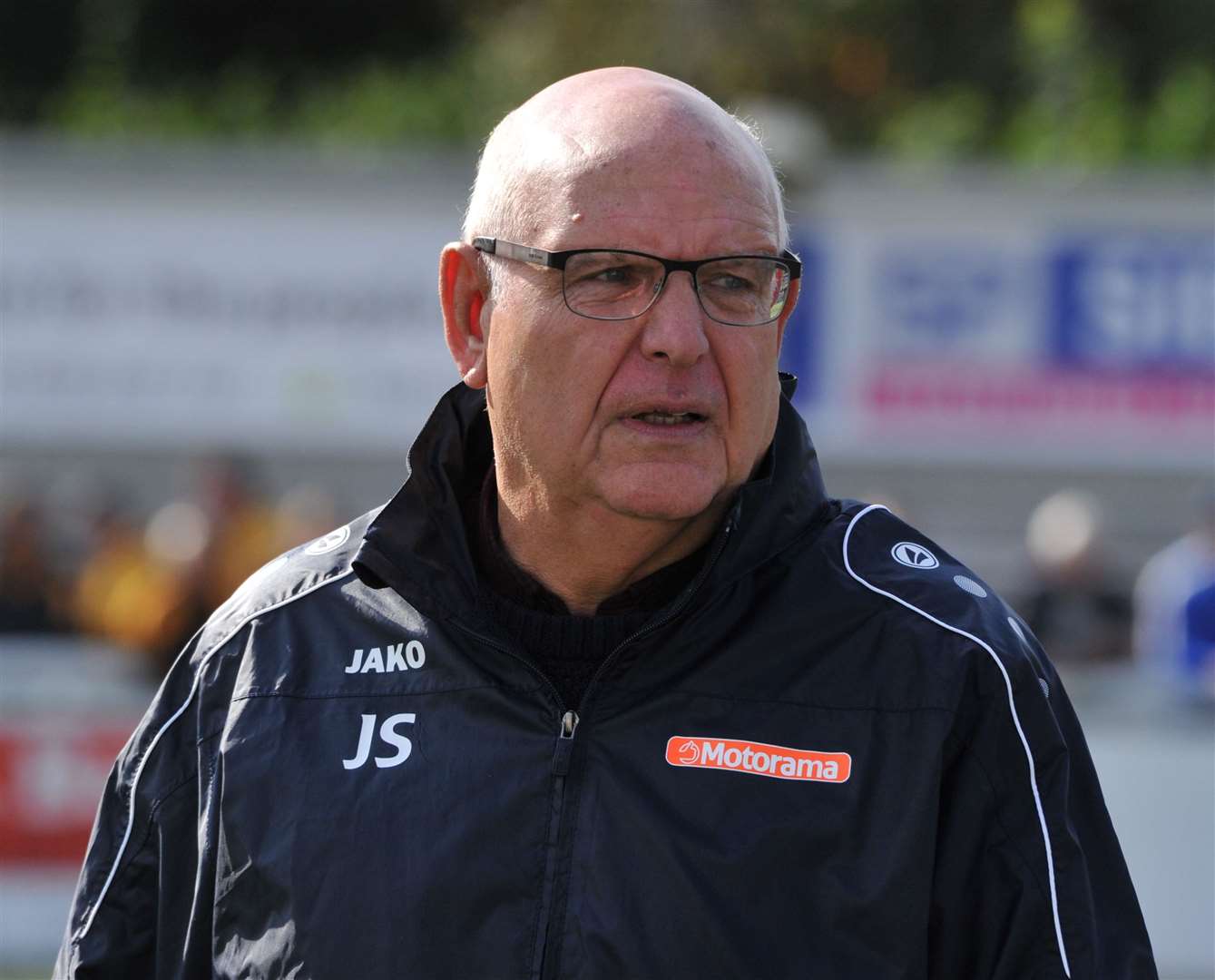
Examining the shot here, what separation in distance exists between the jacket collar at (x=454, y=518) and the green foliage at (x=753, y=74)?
53.2 ft

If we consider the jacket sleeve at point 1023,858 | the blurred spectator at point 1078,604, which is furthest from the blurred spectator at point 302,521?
the jacket sleeve at point 1023,858

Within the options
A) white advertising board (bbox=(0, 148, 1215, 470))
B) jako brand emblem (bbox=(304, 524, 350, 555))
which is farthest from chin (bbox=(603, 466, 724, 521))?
white advertising board (bbox=(0, 148, 1215, 470))

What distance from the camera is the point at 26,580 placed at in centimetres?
998

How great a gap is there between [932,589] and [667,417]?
0.38m

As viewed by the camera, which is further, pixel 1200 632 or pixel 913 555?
pixel 1200 632

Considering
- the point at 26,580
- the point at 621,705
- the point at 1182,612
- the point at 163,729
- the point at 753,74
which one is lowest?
the point at 26,580

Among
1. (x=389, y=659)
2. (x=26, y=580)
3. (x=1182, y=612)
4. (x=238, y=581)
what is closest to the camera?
(x=389, y=659)

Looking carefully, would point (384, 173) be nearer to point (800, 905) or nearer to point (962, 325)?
point (962, 325)

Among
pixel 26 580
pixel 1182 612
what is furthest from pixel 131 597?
pixel 1182 612

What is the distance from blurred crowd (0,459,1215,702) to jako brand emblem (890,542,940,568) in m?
5.51

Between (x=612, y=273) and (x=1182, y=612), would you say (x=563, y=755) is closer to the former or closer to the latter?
(x=612, y=273)

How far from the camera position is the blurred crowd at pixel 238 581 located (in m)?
8.51

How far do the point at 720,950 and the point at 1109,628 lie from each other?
7.31 meters

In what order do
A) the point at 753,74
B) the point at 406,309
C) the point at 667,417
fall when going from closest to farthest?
the point at 667,417 → the point at 406,309 → the point at 753,74
